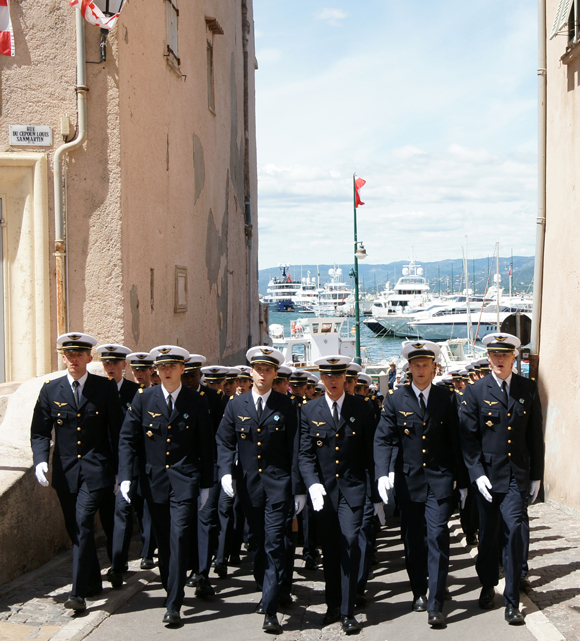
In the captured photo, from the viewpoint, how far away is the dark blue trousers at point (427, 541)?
5914 millimetres

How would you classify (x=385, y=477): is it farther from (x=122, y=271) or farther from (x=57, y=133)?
(x=57, y=133)

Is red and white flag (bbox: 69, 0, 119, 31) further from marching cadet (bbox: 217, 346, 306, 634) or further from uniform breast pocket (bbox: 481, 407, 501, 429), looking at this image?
uniform breast pocket (bbox: 481, 407, 501, 429)

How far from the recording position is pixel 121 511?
22.6ft

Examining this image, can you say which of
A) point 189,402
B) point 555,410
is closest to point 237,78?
point 555,410

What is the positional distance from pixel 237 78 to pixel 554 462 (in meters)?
14.2

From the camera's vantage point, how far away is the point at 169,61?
39.9 ft

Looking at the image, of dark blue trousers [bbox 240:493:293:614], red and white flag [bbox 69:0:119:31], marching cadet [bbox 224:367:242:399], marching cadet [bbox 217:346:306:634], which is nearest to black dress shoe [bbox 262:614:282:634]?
dark blue trousers [bbox 240:493:293:614]

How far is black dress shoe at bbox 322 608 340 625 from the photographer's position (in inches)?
231

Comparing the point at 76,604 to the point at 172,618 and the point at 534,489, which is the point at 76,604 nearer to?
the point at 172,618

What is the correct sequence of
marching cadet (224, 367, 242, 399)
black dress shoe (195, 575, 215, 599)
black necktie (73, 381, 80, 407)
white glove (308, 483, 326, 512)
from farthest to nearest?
marching cadet (224, 367, 242, 399) < black dress shoe (195, 575, 215, 599) < black necktie (73, 381, 80, 407) < white glove (308, 483, 326, 512)

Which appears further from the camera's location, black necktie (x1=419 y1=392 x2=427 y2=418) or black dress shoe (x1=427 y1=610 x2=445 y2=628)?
black necktie (x1=419 y1=392 x2=427 y2=418)

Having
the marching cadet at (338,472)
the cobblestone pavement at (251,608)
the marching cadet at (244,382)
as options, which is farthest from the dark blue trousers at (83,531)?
the marching cadet at (244,382)

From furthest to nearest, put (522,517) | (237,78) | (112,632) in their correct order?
(237,78) < (522,517) < (112,632)

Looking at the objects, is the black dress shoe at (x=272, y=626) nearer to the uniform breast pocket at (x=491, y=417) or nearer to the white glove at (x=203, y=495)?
the white glove at (x=203, y=495)
